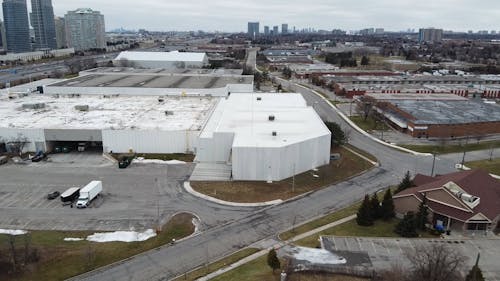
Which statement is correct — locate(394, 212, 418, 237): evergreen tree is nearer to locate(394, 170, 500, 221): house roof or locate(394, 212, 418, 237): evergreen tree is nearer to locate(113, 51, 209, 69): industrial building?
locate(394, 170, 500, 221): house roof

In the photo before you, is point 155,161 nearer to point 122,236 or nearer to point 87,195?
point 87,195

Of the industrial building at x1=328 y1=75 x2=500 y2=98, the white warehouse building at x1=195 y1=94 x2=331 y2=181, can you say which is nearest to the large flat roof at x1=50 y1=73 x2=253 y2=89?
the white warehouse building at x1=195 y1=94 x2=331 y2=181

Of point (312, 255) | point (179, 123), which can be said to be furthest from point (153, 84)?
point (312, 255)

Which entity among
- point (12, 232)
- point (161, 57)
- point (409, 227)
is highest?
point (161, 57)

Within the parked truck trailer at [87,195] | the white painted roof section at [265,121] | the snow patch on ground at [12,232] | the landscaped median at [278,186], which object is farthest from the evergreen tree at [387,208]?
the snow patch on ground at [12,232]

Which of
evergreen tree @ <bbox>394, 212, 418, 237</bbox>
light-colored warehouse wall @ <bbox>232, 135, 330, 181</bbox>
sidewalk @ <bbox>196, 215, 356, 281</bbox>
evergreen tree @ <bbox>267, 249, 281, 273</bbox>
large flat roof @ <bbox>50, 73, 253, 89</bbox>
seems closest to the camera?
evergreen tree @ <bbox>267, 249, 281, 273</bbox>

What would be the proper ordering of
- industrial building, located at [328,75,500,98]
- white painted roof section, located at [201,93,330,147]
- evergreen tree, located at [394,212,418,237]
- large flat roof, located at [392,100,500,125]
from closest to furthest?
evergreen tree, located at [394,212,418,237] < white painted roof section, located at [201,93,330,147] < large flat roof, located at [392,100,500,125] < industrial building, located at [328,75,500,98]

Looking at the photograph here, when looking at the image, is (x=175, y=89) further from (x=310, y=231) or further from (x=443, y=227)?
(x=443, y=227)

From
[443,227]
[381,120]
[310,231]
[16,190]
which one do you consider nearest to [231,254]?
[310,231]
